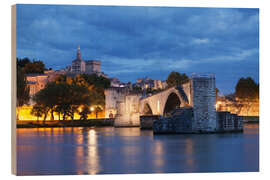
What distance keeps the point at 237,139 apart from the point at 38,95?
81.9 feet

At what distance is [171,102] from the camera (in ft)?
97.9

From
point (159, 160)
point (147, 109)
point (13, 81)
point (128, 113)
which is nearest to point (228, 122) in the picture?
point (159, 160)

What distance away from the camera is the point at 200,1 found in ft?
35.1

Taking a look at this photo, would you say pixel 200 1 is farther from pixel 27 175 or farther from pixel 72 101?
pixel 72 101

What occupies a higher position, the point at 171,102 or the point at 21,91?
the point at 21,91

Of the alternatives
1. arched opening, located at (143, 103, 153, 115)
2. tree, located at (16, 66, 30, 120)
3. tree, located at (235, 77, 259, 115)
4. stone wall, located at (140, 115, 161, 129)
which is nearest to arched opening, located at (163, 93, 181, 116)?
stone wall, located at (140, 115, 161, 129)

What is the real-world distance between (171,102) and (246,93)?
25.6m

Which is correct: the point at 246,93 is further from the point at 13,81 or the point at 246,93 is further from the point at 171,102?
the point at 13,81

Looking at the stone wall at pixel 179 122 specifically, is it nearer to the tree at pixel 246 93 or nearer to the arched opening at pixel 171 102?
the arched opening at pixel 171 102

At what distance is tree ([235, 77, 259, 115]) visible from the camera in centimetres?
5128

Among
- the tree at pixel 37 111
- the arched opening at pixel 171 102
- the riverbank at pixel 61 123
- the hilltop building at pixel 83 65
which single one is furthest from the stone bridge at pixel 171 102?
the hilltop building at pixel 83 65

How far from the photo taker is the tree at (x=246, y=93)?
5128 centimetres

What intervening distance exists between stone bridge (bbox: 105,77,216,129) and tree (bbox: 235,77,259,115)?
49.0 ft
